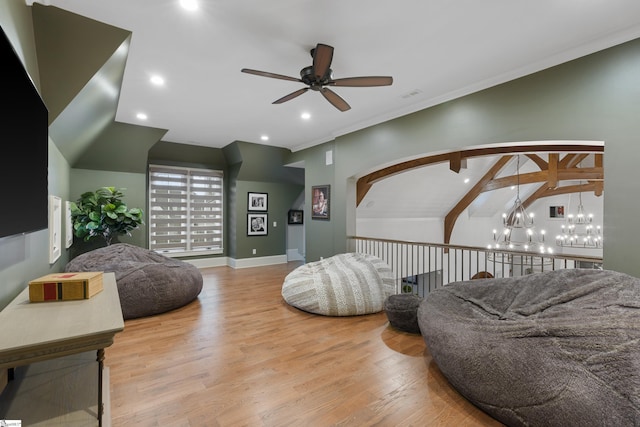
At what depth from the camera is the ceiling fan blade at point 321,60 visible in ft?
7.73

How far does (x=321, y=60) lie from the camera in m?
2.54

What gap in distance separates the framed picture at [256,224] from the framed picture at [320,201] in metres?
1.82

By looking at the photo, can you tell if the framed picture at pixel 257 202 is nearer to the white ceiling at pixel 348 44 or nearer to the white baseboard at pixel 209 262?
the white baseboard at pixel 209 262

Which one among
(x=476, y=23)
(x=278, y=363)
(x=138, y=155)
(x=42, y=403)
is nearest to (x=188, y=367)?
(x=278, y=363)

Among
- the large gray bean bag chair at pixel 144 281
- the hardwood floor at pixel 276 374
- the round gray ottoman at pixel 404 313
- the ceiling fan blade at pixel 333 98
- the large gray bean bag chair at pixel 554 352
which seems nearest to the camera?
the large gray bean bag chair at pixel 554 352

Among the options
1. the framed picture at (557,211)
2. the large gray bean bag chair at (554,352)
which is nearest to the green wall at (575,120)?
the large gray bean bag chair at (554,352)

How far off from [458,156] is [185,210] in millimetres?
6158

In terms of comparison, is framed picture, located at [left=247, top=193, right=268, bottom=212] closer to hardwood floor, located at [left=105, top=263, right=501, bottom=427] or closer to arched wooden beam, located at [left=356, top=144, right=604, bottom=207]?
arched wooden beam, located at [left=356, top=144, right=604, bottom=207]

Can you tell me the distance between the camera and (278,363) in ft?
8.45

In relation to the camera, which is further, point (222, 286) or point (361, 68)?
point (222, 286)

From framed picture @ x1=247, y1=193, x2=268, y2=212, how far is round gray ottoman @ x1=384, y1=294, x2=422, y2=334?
5.00m

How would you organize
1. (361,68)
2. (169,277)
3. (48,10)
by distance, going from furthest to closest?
(169,277)
(361,68)
(48,10)

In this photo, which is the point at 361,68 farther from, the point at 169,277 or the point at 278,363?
the point at 169,277

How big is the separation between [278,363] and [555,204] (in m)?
12.6
